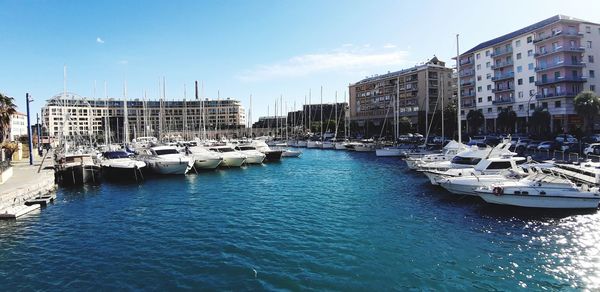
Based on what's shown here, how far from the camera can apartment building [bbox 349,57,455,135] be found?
438 feet

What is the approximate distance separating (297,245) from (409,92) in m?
130

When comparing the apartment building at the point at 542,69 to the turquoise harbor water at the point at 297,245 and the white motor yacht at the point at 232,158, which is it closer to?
the white motor yacht at the point at 232,158

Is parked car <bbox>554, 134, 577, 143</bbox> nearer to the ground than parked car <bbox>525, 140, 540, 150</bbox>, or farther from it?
farther from it

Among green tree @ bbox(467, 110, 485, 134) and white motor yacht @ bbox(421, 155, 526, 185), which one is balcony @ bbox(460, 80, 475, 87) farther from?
white motor yacht @ bbox(421, 155, 526, 185)

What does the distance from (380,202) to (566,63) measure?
71583 millimetres

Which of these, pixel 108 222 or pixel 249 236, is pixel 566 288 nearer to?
pixel 249 236

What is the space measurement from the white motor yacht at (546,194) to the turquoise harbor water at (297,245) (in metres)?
0.94

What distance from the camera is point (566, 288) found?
13680 millimetres

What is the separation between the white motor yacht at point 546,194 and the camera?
23953 mm

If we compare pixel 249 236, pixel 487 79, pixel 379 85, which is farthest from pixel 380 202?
pixel 379 85

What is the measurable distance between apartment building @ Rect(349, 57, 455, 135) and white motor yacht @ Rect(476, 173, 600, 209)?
93.8m

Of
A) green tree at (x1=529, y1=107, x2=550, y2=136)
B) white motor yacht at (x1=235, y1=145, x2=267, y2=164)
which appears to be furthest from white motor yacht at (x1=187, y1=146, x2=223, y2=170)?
green tree at (x1=529, y1=107, x2=550, y2=136)

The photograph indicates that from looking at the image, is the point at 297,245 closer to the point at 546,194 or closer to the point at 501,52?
the point at 546,194

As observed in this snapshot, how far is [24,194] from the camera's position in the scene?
28188 millimetres
